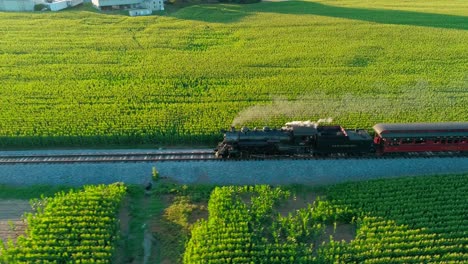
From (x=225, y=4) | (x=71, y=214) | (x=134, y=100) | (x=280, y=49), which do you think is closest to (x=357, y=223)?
(x=71, y=214)

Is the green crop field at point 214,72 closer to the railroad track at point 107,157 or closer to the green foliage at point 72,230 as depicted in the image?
the railroad track at point 107,157

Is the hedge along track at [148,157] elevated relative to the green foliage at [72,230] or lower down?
elevated

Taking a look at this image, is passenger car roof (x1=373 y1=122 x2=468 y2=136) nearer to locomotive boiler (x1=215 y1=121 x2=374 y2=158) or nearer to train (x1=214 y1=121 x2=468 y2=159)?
train (x1=214 y1=121 x2=468 y2=159)

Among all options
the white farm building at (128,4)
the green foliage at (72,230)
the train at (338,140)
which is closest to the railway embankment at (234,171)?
the train at (338,140)

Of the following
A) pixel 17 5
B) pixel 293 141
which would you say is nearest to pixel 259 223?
pixel 293 141

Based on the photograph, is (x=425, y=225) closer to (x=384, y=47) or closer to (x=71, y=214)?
(x=71, y=214)
